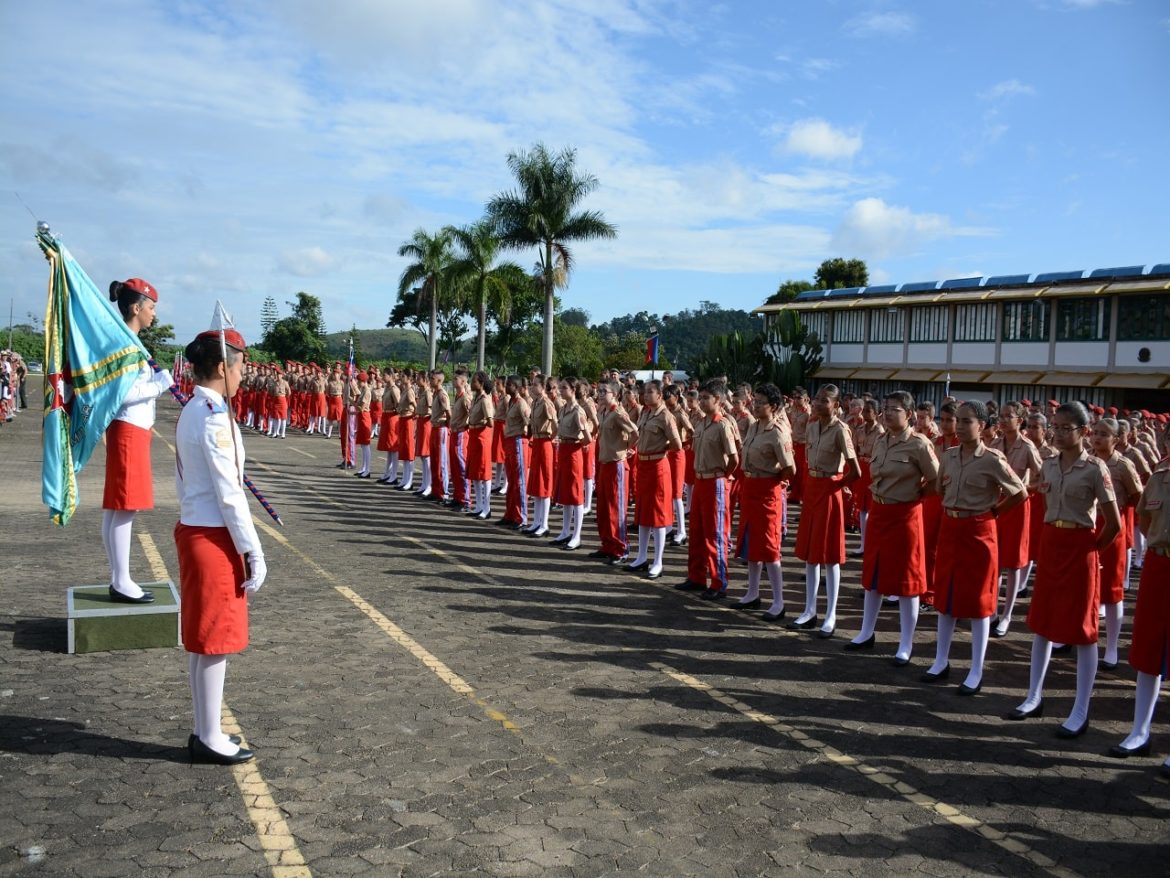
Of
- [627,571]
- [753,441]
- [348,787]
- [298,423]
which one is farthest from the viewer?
[298,423]

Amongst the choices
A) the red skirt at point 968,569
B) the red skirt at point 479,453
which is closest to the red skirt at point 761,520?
the red skirt at point 968,569

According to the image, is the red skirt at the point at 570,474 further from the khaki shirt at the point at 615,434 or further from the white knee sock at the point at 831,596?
the white knee sock at the point at 831,596

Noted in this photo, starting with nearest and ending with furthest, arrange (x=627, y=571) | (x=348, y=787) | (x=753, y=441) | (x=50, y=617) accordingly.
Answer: (x=348, y=787), (x=50, y=617), (x=753, y=441), (x=627, y=571)

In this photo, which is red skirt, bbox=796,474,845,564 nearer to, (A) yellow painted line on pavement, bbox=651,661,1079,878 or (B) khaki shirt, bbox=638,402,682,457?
(A) yellow painted line on pavement, bbox=651,661,1079,878

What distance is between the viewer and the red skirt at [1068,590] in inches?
236

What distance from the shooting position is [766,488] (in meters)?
8.80

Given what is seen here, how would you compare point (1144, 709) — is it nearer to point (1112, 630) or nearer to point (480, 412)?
point (1112, 630)

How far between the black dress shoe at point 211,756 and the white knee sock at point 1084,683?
513 cm

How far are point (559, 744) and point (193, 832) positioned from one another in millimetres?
2042

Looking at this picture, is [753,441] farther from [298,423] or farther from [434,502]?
[298,423]

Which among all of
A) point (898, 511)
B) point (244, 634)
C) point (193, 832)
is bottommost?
point (193, 832)

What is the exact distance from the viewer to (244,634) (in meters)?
4.94

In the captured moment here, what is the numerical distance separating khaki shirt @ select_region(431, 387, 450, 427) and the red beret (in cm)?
1094

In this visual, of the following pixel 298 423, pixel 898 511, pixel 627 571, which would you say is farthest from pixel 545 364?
pixel 898 511
